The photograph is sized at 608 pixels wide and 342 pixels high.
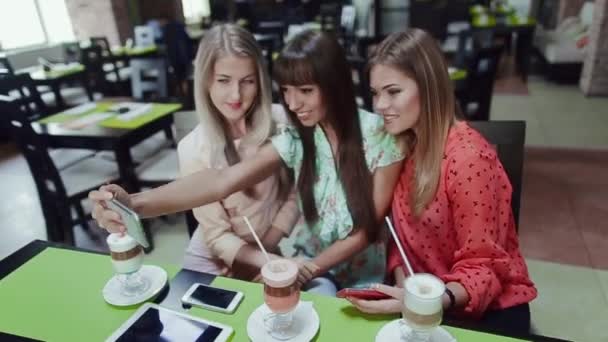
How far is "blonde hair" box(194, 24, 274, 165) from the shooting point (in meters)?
1.44

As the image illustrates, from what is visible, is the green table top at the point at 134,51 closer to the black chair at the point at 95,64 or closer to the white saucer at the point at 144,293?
the black chair at the point at 95,64

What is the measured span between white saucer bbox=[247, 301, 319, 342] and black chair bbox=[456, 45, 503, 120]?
2836 mm

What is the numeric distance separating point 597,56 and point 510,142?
5.08 meters

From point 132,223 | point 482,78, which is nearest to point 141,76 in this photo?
point 482,78

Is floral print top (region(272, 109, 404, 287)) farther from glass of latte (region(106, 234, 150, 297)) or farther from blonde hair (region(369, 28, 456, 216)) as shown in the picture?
glass of latte (region(106, 234, 150, 297))

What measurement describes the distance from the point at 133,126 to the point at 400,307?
2227 mm

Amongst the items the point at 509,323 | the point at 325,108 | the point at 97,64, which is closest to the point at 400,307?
the point at 509,323

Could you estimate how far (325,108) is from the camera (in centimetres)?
142

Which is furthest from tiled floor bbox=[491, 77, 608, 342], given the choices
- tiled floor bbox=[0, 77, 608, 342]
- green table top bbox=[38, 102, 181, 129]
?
green table top bbox=[38, 102, 181, 129]

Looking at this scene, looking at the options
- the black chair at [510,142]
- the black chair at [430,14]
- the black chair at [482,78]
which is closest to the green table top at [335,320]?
the black chair at [510,142]

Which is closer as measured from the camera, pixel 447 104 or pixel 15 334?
pixel 15 334

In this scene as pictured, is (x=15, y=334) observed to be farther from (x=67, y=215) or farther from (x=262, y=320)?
(x=67, y=215)

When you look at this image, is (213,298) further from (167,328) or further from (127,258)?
(127,258)

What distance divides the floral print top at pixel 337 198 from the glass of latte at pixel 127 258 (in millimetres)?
620
